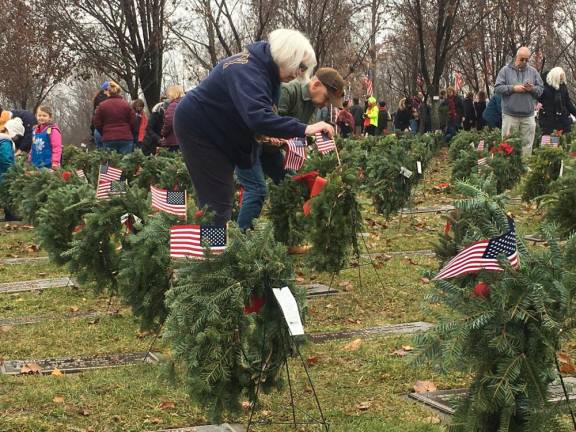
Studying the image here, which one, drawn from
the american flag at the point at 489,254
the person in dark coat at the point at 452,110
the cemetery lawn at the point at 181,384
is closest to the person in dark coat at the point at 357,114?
the person in dark coat at the point at 452,110

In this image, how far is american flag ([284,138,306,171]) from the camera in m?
7.89

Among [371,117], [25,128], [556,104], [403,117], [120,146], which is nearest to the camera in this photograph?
[120,146]

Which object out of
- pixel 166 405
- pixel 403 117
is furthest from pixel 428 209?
pixel 403 117

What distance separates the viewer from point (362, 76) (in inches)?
2158

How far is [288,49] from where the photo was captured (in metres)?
5.25

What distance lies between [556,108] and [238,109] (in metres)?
12.2

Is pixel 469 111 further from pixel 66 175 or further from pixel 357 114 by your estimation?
pixel 66 175

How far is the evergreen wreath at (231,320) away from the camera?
3855 millimetres

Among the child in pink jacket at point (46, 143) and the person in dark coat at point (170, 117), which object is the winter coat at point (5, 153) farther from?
the person in dark coat at point (170, 117)

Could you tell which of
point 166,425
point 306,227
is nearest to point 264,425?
point 166,425

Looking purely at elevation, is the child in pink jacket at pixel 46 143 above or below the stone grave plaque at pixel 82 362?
above

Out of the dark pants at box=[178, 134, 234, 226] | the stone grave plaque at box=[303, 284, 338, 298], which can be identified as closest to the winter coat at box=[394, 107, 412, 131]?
the stone grave plaque at box=[303, 284, 338, 298]

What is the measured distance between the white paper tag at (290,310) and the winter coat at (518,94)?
10384 millimetres

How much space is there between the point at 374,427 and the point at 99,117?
11463 millimetres
